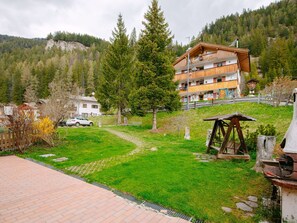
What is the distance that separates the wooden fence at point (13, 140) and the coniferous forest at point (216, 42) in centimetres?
1951

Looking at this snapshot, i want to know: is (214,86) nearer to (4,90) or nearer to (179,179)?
(179,179)

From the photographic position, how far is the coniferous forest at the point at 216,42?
6241cm

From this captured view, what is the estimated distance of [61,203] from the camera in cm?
490

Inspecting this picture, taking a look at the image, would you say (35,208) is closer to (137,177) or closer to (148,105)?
(137,177)

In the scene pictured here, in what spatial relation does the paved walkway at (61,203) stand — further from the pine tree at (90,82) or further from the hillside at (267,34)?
the pine tree at (90,82)

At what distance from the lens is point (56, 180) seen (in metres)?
6.66

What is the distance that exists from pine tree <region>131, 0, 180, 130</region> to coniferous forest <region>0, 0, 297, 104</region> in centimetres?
336

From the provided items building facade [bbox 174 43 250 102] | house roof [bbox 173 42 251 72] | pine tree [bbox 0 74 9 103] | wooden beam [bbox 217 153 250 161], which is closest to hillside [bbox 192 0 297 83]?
house roof [bbox 173 42 251 72]

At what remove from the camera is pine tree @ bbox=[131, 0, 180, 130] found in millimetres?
20719

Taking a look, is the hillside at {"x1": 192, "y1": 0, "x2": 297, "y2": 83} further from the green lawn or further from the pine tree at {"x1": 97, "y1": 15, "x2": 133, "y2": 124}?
the green lawn

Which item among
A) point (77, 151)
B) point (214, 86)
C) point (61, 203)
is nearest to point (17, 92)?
point (214, 86)

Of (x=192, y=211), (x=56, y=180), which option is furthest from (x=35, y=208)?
(x=192, y=211)

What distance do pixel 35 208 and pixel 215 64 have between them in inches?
1360

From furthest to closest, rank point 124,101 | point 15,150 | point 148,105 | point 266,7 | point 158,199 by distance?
1. point 266,7
2. point 124,101
3. point 148,105
4. point 15,150
5. point 158,199
